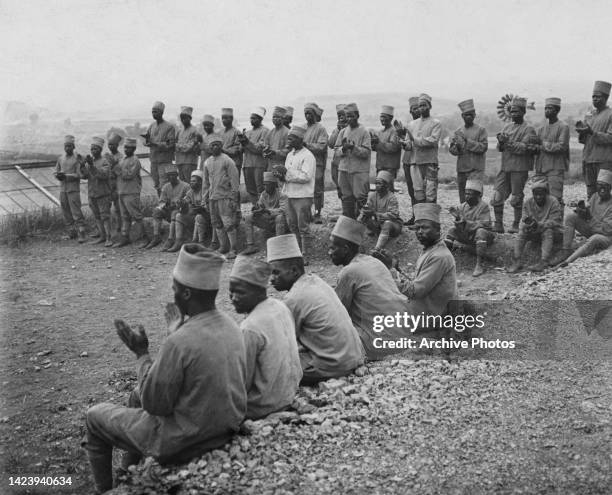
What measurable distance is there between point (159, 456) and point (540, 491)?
2203 mm

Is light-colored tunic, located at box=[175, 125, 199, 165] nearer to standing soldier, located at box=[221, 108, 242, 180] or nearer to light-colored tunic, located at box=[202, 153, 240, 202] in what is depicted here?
standing soldier, located at box=[221, 108, 242, 180]

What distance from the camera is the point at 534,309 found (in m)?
7.41

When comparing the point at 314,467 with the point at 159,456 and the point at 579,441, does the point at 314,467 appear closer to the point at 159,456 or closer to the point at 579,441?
the point at 159,456

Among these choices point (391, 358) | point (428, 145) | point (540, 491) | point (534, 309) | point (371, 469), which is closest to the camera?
point (540, 491)

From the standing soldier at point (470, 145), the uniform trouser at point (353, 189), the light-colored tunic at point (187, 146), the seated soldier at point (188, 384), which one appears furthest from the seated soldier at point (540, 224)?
the seated soldier at point (188, 384)

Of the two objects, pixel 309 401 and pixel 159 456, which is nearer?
pixel 159 456

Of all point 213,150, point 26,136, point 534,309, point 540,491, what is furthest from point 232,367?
point 26,136

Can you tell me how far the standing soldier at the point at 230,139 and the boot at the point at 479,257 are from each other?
4.68 metres

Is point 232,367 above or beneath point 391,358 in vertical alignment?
above

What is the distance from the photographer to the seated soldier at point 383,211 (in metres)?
10.4

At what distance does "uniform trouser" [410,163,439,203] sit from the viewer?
10984mm

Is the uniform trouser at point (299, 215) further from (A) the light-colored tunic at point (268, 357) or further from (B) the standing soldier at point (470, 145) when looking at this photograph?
(A) the light-colored tunic at point (268, 357)

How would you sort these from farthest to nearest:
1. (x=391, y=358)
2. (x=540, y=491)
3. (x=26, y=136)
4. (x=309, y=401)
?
1. (x=26, y=136)
2. (x=391, y=358)
3. (x=309, y=401)
4. (x=540, y=491)

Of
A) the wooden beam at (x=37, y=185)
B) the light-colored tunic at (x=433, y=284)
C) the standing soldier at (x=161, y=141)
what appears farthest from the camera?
the wooden beam at (x=37, y=185)
